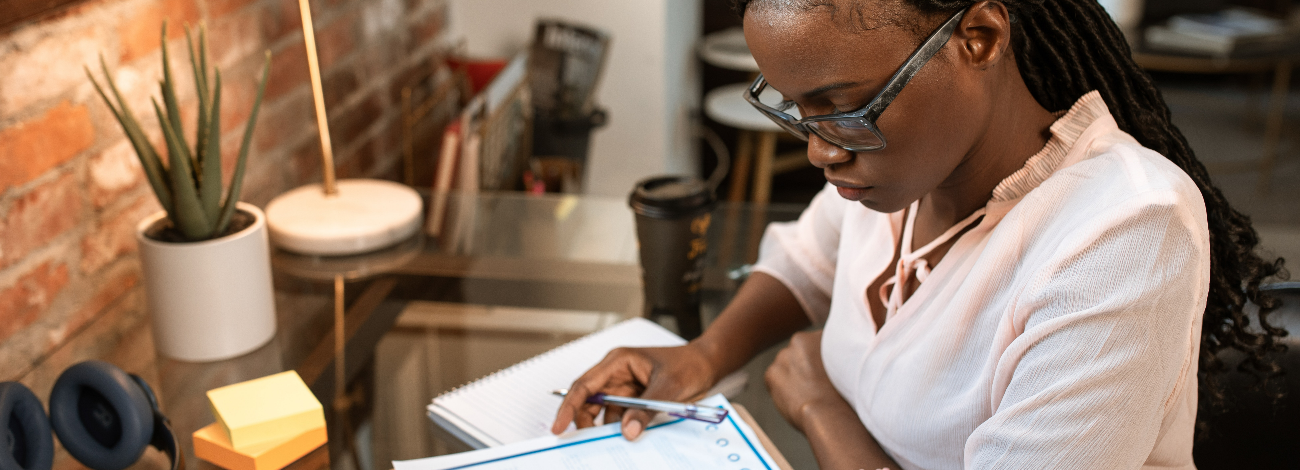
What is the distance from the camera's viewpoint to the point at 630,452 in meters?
0.95

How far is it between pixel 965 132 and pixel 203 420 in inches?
31.3

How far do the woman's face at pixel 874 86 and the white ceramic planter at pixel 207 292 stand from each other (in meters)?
0.67

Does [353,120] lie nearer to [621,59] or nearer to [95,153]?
[95,153]

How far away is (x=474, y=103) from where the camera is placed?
165 cm

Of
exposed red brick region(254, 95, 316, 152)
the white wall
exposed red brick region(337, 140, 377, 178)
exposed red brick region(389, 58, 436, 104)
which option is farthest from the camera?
the white wall

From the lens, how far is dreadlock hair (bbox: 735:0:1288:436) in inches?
33.8

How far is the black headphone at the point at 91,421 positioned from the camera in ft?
2.89

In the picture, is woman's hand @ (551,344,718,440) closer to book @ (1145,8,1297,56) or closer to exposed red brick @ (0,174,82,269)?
exposed red brick @ (0,174,82,269)

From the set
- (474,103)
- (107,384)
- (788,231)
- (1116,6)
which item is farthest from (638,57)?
(1116,6)

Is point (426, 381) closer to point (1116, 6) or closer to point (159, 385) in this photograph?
point (159, 385)

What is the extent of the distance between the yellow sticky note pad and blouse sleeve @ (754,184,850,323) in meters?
0.56

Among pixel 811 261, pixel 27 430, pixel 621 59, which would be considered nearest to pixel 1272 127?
pixel 621 59

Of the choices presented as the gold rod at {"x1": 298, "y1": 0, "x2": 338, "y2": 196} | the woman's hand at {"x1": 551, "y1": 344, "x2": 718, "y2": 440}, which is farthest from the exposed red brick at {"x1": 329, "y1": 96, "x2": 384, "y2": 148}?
the woman's hand at {"x1": 551, "y1": 344, "x2": 718, "y2": 440}

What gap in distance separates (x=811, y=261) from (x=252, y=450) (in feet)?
2.20
